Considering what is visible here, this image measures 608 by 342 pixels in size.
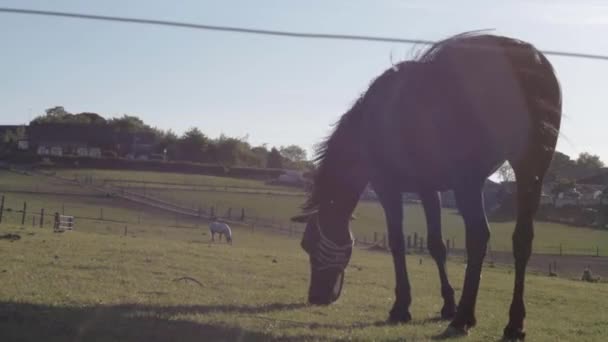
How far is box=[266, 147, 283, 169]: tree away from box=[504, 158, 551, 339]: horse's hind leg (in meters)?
95.2

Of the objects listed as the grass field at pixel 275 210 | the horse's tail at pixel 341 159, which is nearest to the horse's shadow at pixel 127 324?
the horse's tail at pixel 341 159

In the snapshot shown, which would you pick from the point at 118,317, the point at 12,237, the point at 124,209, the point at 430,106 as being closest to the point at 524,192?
the point at 430,106

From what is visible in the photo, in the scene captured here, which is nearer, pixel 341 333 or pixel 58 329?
pixel 58 329

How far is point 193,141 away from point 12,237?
98.9 meters

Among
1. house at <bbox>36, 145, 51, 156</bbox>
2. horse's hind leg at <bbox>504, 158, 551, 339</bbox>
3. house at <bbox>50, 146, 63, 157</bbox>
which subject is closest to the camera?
horse's hind leg at <bbox>504, 158, 551, 339</bbox>

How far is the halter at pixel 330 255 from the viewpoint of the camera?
9.36 meters

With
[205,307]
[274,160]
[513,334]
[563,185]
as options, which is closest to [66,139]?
[274,160]

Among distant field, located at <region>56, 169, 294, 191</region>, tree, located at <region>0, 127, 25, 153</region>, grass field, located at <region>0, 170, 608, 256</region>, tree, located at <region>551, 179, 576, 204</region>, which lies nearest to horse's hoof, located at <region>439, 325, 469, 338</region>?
tree, located at <region>551, 179, 576, 204</region>

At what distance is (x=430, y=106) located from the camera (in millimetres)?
8148

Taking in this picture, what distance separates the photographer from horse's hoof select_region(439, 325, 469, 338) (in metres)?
7.25

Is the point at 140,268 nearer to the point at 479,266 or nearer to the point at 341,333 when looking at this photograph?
the point at 341,333

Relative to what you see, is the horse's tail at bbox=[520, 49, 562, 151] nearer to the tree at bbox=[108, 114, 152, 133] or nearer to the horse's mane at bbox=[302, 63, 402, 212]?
the horse's mane at bbox=[302, 63, 402, 212]

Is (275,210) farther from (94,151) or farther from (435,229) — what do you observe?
(435,229)

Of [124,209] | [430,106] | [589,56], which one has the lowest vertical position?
[124,209]
